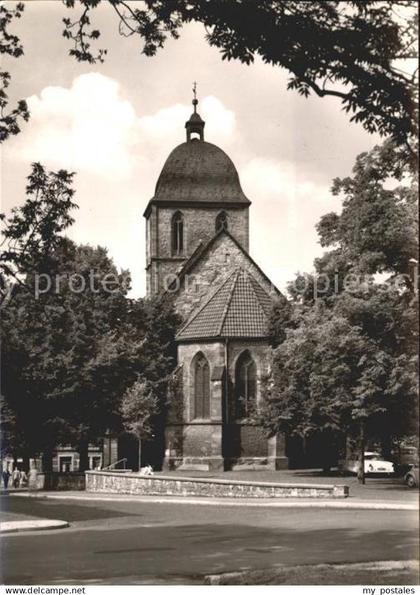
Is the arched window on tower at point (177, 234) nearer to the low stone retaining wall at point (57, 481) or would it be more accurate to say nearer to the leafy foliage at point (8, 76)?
the low stone retaining wall at point (57, 481)

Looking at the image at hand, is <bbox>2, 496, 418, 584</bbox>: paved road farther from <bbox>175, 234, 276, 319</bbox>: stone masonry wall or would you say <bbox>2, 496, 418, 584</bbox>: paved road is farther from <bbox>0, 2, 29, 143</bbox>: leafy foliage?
<bbox>175, 234, 276, 319</bbox>: stone masonry wall

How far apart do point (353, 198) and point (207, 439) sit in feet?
68.6

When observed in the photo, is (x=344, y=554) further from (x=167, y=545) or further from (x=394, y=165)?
(x=394, y=165)

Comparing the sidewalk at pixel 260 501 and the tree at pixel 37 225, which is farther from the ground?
the tree at pixel 37 225

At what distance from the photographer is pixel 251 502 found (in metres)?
26.0

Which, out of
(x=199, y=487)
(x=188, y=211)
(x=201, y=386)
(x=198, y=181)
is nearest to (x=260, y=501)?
(x=199, y=487)

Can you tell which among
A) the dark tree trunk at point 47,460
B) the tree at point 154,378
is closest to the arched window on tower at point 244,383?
the tree at point 154,378

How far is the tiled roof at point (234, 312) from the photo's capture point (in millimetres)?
43031

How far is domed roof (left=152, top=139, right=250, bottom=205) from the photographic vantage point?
57031mm

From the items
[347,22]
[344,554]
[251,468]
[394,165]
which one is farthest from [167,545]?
[251,468]

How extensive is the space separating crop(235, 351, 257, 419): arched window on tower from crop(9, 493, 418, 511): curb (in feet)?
39.0

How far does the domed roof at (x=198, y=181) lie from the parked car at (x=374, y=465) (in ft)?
68.3

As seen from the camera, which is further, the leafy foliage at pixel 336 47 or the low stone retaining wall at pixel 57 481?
the low stone retaining wall at pixel 57 481

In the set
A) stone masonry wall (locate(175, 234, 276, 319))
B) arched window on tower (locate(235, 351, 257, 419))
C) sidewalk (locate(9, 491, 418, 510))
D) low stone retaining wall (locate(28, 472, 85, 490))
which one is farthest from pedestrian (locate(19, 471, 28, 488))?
stone masonry wall (locate(175, 234, 276, 319))
